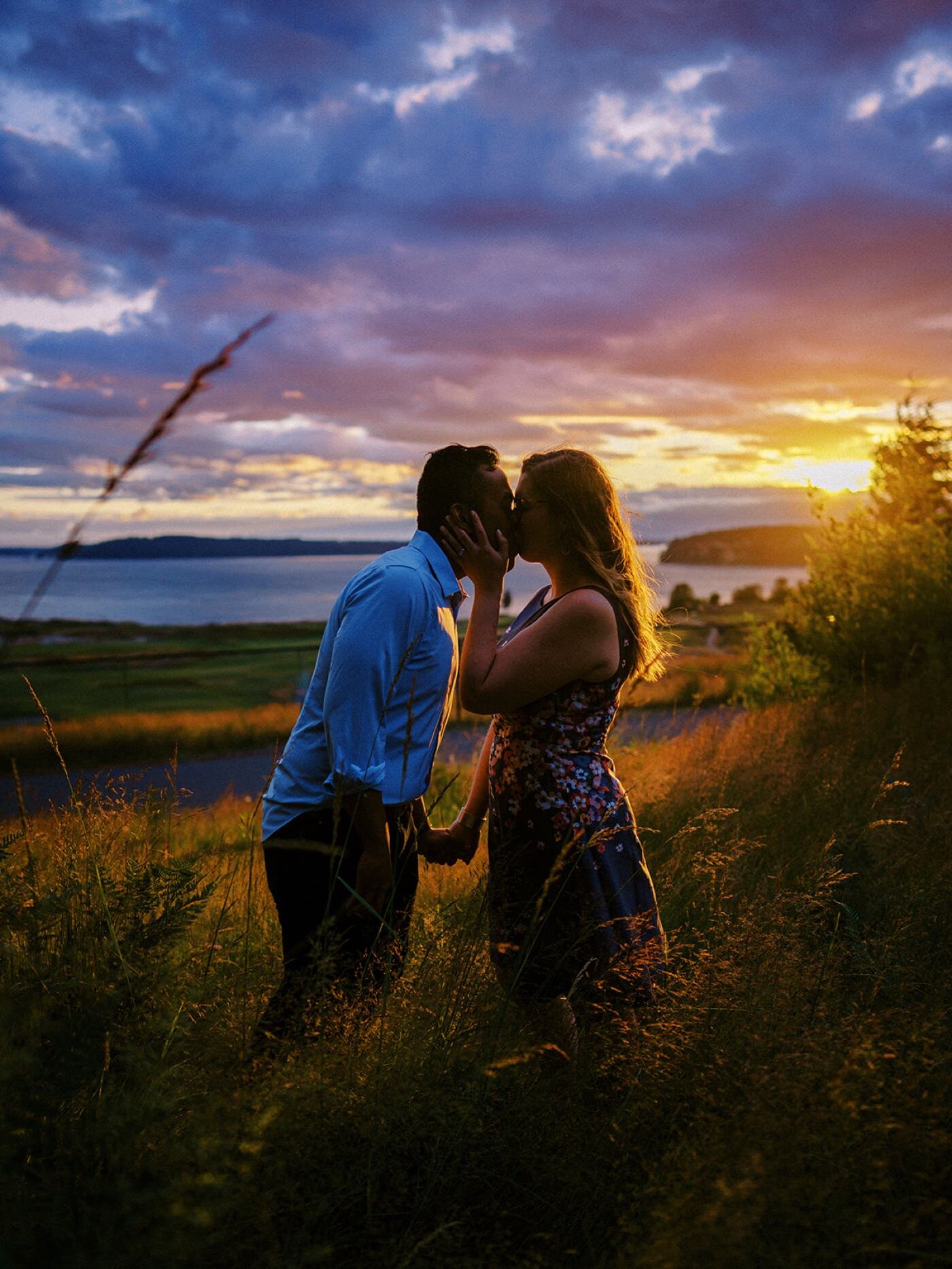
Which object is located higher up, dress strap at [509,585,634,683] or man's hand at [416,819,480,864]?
dress strap at [509,585,634,683]

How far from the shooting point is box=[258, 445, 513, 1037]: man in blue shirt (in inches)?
101

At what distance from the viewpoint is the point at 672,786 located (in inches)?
242

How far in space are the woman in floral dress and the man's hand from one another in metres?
0.02

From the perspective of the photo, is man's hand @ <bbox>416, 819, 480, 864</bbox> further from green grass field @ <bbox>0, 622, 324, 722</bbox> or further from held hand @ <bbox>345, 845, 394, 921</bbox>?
green grass field @ <bbox>0, 622, 324, 722</bbox>

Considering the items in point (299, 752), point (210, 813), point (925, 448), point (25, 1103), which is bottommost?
point (210, 813)

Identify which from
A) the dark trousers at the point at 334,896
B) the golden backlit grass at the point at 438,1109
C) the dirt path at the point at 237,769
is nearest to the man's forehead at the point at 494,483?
the dark trousers at the point at 334,896

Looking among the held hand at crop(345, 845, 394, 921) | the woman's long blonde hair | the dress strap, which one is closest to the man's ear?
the woman's long blonde hair

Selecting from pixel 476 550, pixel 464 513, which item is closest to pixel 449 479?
pixel 464 513

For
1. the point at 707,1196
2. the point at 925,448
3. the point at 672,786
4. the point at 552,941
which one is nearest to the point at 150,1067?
the point at 707,1196

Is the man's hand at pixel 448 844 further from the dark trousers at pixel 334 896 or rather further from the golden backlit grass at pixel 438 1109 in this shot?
the golden backlit grass at pixel 438 1109

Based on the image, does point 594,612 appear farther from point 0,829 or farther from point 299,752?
point 0,829

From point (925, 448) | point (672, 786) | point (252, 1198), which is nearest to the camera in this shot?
point (252, 1198)

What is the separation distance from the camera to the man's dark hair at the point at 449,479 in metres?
2.81

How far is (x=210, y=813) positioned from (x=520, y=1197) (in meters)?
7.93
